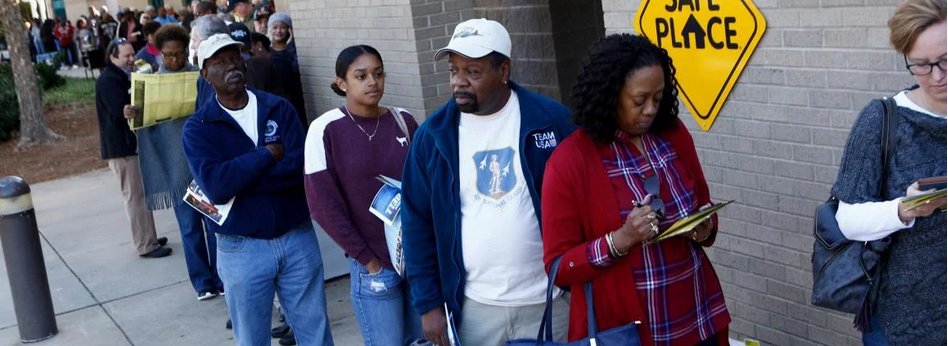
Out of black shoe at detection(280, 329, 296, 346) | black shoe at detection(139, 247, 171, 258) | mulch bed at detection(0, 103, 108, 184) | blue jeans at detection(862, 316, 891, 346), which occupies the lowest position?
black shoe at detection(280, 329, 296, 346)

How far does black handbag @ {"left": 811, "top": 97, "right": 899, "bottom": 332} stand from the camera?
10.0 feet

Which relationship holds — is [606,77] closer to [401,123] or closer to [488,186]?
[488,186]

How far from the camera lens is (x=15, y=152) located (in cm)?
1556

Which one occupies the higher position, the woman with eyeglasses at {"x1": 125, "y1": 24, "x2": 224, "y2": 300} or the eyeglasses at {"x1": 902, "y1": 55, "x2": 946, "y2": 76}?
the eyeglasses at {"x1": 902, "y1": 55, "x2": 946, "y2": 76}

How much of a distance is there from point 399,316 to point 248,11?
8548mm

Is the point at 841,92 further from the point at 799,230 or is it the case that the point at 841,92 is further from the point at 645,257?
the point at 645,257

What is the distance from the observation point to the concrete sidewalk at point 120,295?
23.3 feet

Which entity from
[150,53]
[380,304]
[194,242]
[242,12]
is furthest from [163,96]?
[242,12]

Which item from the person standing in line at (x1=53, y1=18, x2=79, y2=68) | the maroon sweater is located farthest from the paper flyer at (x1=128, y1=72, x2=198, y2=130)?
the person standing in line at (x1=53, y1=18, x2=79, y2=68)

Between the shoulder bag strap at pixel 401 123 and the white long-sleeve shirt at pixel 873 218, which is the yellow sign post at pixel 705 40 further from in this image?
the white long-sleeve shirt at pixel 873 218

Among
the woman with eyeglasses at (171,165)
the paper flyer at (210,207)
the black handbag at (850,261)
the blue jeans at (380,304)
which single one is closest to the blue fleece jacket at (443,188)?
the blue jeans at (380,304)

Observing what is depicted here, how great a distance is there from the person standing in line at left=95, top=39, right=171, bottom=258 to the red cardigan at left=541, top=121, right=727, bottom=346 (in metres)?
5.66

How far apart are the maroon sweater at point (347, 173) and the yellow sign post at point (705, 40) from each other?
146 centimetres

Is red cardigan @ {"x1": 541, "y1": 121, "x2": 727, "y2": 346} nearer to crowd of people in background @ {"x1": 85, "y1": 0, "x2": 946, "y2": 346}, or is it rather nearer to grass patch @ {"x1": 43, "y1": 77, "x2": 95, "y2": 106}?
crowd of people in background @ {"x1": 85, "y1": 0, "x2": 946, "y2": 346}
